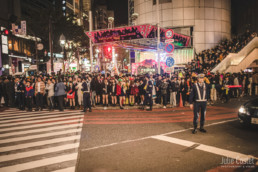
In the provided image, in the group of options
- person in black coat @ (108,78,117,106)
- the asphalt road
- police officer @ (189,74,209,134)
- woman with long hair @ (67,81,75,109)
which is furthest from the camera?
person in black coat @ (108,78,117,106)

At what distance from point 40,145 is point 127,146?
2.67 metres

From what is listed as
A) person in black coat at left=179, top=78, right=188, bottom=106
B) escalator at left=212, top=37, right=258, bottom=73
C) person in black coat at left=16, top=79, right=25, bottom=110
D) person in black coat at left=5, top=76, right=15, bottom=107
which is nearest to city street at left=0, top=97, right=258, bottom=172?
person in black coat at left=179, top=78, right=188, bottom=106

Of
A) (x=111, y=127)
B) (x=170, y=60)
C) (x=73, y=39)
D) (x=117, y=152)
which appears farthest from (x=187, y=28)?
(x=117, y=152)

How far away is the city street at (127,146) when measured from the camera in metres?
4.60

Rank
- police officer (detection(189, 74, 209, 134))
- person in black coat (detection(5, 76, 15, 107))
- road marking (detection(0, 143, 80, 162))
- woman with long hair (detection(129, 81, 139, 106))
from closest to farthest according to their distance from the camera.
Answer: road marking (detection(0, 143, 80, 162)), police officer (detection(189, 74, 209, 134)), woman with long hair (detection(129, 81, 139, 106)), person in black coat (detection(5, 76, 15, 107))

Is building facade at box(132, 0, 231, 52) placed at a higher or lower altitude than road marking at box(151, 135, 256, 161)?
higher

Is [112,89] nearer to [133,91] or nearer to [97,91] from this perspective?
[97,91]

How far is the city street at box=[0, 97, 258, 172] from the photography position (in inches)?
181

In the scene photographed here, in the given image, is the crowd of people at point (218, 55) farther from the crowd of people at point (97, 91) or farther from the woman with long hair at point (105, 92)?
the woman with long hair at point (105, 92)

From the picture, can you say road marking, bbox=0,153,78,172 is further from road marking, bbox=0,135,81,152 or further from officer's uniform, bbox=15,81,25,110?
officer's uniform, bbox=15,81,25,110

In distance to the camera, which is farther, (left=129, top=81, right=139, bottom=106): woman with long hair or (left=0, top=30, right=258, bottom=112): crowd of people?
(left=129, top=81, right=139, bottom=106): woman with long hair

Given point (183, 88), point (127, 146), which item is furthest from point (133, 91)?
point (127, 146)

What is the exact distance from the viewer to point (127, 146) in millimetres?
5844

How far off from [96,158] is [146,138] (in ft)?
6.78
